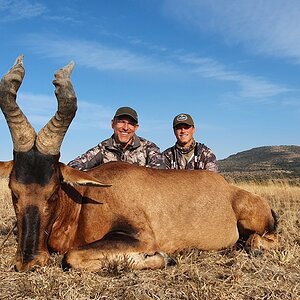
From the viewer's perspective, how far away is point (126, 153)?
9539 millimetres

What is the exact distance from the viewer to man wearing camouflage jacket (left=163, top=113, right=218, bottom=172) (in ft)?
32.4

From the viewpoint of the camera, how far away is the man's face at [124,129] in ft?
30.2

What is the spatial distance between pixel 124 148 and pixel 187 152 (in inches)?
59.5

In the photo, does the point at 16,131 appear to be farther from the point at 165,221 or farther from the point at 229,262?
the point at 229,262

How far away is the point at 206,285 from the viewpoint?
4.30m

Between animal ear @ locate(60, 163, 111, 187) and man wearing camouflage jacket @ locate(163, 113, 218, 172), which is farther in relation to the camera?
man wearing camouflage jacket @ locate(163, 113, 218, 172)

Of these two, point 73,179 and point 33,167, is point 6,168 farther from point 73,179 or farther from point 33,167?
point 73,179

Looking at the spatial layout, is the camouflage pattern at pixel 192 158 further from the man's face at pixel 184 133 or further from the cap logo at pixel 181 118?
the cap logo at pixel 181 118

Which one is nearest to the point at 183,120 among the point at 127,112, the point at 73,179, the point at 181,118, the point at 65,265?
the point at 181,118

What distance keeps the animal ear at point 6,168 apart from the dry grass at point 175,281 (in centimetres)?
99

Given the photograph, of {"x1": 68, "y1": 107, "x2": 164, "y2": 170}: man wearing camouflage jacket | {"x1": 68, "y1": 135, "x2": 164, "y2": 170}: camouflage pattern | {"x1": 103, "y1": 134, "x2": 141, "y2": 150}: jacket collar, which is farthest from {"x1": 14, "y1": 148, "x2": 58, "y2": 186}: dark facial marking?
{"x1": 103, "y1": 134, "x2": 141, "y2": 150}: jacket collar

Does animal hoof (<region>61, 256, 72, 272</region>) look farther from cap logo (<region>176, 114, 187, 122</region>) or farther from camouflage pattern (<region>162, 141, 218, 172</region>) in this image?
cap logo (<region>176, 114, 187, 122</region>)

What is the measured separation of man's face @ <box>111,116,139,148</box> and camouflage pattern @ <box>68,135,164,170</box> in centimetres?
16

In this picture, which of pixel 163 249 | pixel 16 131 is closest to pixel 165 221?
pixel 163 249
